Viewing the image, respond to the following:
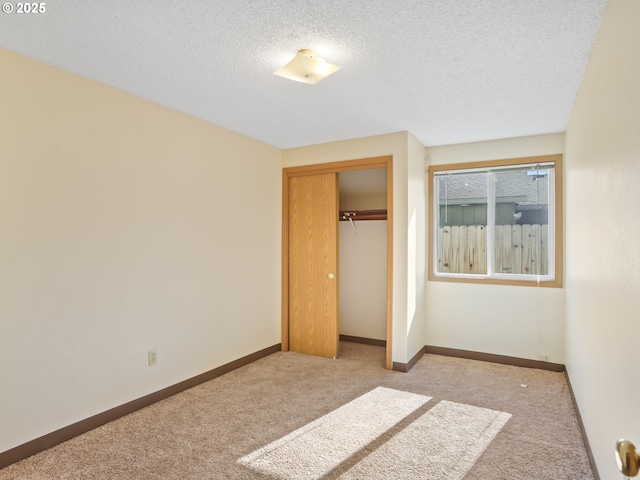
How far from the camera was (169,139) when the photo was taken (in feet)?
10.5

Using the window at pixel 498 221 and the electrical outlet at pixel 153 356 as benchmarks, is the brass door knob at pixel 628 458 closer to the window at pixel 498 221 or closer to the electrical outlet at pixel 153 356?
the electrical outlet at pixel 153 356

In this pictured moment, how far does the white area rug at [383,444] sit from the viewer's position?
217 cm

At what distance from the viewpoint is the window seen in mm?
3953

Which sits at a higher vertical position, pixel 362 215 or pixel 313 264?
pixel 362 215

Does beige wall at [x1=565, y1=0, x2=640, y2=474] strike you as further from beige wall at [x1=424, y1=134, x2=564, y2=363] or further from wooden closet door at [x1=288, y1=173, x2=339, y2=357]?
wooden closet door at [x1=288, y1=173, x2=339, y2=357]

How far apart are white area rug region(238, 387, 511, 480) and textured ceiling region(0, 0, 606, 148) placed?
2.43m

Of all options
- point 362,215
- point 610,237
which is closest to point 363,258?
point 362,215

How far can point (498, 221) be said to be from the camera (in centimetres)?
422

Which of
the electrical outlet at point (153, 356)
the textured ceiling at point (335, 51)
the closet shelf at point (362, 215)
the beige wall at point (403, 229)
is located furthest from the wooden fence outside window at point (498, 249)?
the electrical outlet at point (153, 356)

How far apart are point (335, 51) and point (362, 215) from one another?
103 inches

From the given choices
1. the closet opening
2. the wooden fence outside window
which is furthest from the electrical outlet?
the wooden fence outside window

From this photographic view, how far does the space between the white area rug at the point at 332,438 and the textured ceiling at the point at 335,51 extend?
7.98ft

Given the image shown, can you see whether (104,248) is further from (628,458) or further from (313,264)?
(628,458)

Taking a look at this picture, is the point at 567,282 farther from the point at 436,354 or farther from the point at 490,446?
the point at 490,446
